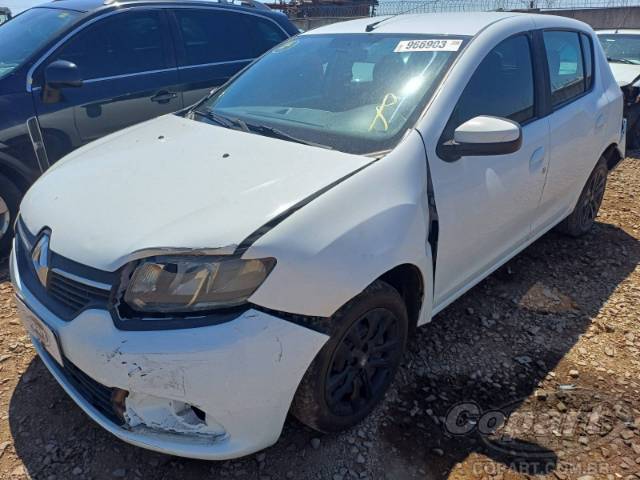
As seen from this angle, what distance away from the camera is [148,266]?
174cm

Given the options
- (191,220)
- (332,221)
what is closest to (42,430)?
(191,220)

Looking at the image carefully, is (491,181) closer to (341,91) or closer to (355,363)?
(341,91)

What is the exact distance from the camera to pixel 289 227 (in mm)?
1774

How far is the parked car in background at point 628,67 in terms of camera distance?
22.7 ft

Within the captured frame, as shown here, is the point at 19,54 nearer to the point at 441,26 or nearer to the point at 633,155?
A: the point at 441,26

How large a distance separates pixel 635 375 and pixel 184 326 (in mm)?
2377

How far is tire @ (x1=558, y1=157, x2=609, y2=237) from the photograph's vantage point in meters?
3.97

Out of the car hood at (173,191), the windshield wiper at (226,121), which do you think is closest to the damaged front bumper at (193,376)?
the car hood at (173,191)

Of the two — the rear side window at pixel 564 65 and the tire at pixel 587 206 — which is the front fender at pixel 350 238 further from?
the tire at pixel 587 206

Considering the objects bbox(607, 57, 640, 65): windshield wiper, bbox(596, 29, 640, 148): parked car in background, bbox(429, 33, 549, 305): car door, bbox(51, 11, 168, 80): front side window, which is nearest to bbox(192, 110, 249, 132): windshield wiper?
bbox(429, 33, 549, 305): car door

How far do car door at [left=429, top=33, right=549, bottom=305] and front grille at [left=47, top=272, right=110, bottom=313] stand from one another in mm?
1425

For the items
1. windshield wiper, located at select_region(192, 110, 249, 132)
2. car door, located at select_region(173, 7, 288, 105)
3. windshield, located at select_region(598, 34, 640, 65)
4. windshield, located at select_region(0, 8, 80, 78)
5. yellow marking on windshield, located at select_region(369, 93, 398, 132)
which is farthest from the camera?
windshield, located at select_region(598, 34, 640, 65)

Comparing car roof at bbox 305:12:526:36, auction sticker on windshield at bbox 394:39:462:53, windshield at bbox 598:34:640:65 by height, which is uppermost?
car roof at bbox 305:12:526:36

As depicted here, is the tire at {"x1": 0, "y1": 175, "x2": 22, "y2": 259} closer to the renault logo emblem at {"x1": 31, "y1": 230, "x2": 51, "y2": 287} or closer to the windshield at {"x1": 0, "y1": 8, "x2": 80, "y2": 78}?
the windshield at {"x1": 0, "y1": 8, "x2": 80, "y2": 78}
